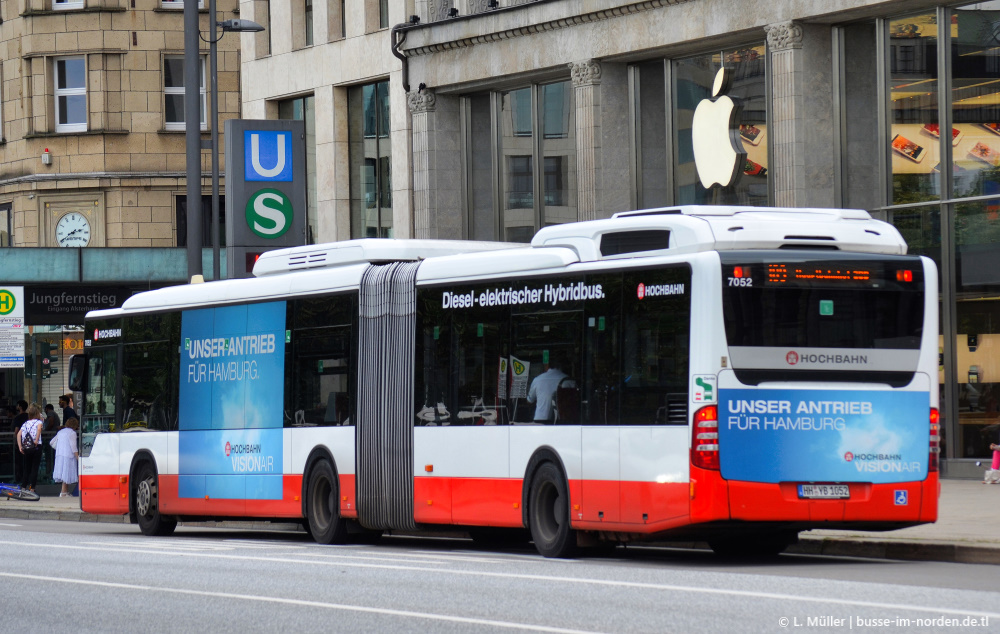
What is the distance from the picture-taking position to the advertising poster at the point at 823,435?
14.1 m

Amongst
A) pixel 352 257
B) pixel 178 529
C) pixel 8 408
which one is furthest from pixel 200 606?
pixel 8 408

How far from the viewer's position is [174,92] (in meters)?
51.7

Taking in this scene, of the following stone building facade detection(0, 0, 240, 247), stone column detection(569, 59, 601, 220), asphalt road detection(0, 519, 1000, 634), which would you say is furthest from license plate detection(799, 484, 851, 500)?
stone building facade detection(0, 0, 240, 247)

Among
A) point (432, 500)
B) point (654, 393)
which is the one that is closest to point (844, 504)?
point (654, 393)

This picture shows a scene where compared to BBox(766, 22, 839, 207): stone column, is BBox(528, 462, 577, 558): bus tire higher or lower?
lower

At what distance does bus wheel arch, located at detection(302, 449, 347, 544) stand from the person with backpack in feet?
46.4

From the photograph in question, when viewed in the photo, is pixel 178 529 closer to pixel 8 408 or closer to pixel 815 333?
pixel 815 333

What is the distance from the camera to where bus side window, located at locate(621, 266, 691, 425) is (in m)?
14.3

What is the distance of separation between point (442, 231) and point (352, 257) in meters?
14.2

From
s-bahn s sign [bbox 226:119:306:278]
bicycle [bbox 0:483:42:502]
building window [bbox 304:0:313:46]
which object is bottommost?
bicycle [bbox 0:483:42:502]

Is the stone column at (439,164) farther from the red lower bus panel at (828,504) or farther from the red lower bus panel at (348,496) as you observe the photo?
the red lower bus panel at (828,504)

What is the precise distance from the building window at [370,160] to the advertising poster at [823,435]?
69.9 feet

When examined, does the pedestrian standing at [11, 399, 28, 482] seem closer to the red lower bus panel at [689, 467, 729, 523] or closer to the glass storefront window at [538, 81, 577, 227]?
the glass storefront window at [538, 81, 577, 227]

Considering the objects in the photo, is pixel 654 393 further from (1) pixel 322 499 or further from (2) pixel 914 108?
(2) pixel 914 108
